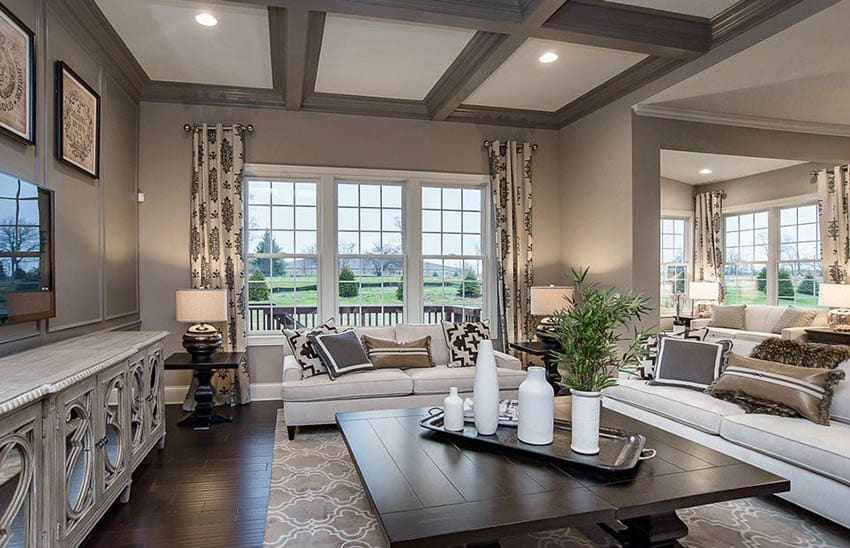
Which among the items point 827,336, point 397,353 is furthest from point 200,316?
point 827,336

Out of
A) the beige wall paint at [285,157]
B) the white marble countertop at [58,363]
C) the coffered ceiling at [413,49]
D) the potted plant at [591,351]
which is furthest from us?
the beige wall paint at [285,157]

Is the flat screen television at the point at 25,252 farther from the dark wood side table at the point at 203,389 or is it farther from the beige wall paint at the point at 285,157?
the beige wall paint at the point at 285,157

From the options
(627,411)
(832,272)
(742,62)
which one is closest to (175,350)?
(627,411)

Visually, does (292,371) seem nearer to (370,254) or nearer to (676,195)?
(370,254)

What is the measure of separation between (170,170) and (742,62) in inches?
198

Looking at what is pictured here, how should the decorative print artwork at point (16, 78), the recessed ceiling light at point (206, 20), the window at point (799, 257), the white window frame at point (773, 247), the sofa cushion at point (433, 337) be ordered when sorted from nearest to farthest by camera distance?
the decorative print artwork at point (16, 78)
the recessed ceiling light at point (206, 20)
the sofa cushion at point (433, 337)
the window at point (799, 257)
the white window frame at point (773, 247)

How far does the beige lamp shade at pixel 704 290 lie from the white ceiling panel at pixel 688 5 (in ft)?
15.0

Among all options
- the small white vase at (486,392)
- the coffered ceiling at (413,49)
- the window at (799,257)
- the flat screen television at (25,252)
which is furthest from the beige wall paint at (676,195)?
the flat screen television at (25,252)

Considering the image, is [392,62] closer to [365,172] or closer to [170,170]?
[365,172]

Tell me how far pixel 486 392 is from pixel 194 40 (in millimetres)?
3468

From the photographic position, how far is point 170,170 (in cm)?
501

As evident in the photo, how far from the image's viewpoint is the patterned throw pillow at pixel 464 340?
4727 millimetres

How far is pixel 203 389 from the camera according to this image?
4.32 metres

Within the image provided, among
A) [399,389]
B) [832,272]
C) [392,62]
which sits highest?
[392,62]
